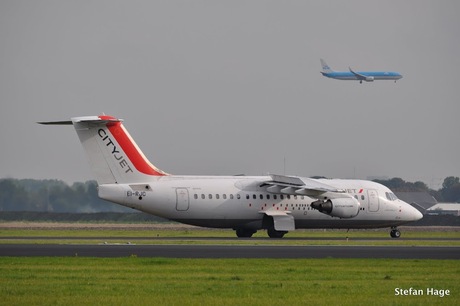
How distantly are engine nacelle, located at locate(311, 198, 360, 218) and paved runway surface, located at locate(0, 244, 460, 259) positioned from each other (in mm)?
13779

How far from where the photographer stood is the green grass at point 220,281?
28.7m

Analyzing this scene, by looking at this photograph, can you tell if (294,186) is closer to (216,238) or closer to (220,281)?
(216,238)

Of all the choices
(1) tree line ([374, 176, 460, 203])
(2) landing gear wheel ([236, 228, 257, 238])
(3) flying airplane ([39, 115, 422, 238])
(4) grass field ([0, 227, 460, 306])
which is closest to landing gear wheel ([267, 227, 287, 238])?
(3) flying airplane ([39, 115, 422, 238])

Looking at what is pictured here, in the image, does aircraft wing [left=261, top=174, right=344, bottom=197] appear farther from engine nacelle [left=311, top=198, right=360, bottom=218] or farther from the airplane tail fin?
the airplane tail fin

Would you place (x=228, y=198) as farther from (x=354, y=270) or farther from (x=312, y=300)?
(x=312, y=300)

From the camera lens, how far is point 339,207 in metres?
69.1

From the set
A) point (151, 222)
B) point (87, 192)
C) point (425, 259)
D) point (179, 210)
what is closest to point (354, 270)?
point (425, 259)

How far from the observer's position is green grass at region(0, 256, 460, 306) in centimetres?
2873

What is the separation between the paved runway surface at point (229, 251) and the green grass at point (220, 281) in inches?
136

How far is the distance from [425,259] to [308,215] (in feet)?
85.9

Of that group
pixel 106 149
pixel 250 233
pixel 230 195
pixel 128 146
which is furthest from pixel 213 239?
pixel 106 149

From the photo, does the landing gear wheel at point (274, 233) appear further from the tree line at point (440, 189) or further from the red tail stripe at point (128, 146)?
the tree line at point (440, 189)

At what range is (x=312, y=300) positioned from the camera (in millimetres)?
28844

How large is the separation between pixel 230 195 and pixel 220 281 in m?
34.6
